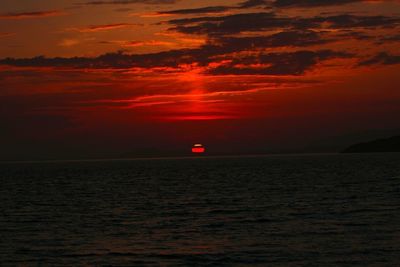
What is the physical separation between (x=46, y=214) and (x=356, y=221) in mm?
27100

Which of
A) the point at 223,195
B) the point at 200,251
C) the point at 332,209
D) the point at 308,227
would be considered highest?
the point at 200,251

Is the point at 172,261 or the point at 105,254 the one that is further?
the point at 105,254

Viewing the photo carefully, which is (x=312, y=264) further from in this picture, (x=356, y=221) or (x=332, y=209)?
(x=332, y=209)

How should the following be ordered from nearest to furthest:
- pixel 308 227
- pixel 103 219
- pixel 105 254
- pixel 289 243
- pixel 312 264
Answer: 1. pixel 312 264
2. pixel 105 254
3. pixel 289 243
4. pixel 308 227
5. pixel 103 219

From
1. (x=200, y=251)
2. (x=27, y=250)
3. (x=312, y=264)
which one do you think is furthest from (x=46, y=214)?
(x=312, y=264)

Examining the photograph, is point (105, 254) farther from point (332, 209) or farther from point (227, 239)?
point (332, 209)

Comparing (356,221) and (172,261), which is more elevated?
(172,261)

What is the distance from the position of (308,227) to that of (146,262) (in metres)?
15.8

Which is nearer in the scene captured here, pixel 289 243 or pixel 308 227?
pixel 289 243

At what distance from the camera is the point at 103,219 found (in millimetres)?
54594

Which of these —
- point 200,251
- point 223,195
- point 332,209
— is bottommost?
point 223,195

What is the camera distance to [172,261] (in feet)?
112

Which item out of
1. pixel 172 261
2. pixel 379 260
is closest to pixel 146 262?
pixel 172 261

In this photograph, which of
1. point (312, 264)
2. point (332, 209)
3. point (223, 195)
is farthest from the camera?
point (223, 195)
